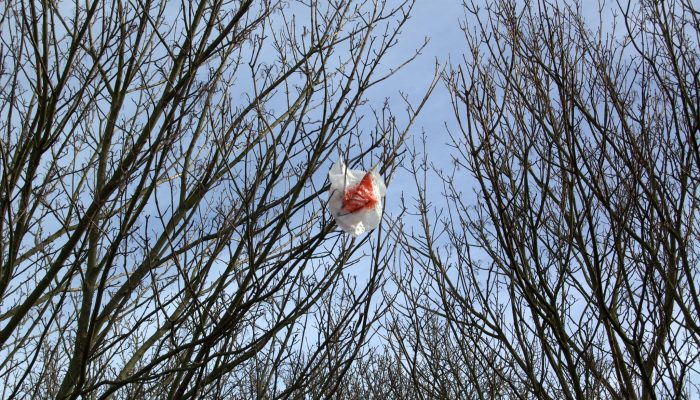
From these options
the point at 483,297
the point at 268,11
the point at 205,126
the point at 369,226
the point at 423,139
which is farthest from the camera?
the point at 423,139

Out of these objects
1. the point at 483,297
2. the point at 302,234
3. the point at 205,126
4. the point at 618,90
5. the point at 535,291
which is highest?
the point at 205,126

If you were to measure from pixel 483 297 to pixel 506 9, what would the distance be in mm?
1485

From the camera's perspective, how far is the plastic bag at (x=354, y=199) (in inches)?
95.1

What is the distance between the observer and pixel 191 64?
Answer: 265 cm

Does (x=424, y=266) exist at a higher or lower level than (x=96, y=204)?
higher

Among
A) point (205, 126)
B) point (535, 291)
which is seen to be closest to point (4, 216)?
point (205, 126)

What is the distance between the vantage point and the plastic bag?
2.42 metres

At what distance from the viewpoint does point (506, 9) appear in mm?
3395

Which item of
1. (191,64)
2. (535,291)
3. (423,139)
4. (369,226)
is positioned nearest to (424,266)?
(423,139)

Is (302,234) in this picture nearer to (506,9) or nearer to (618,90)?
(506,9)

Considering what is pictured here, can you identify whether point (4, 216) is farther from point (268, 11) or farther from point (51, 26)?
point (268, 11)

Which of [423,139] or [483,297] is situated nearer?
[483,297]

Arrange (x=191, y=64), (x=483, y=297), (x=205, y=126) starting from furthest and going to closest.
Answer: (x=205, y=126) < (x=483, y=297) < (x=191, y=64)

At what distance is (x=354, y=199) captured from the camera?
2414 millimetres
